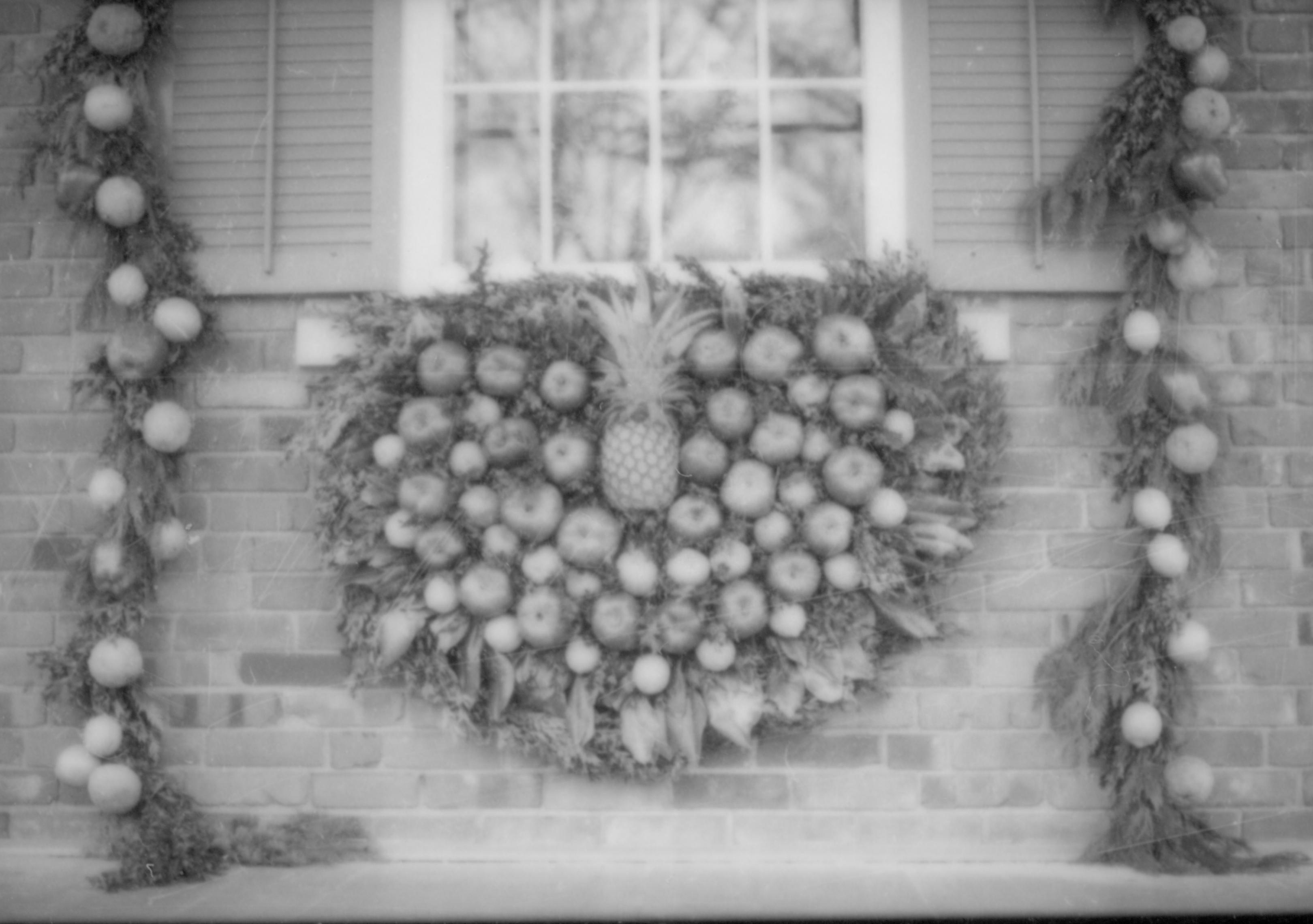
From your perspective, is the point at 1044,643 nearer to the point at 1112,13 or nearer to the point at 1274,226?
the point at 1274,226

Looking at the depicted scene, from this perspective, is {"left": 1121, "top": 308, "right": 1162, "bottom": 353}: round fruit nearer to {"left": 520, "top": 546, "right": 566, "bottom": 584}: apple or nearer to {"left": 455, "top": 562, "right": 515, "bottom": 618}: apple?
{"left": 520, "top": 546, "right": 566, "bottom": 584}: apple

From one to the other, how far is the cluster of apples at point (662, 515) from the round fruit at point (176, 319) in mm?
620

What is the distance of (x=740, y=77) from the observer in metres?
3.10

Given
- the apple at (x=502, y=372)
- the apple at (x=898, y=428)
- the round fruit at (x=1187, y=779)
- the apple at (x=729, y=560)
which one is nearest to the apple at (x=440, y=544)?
the apple at (x=502, y=372)

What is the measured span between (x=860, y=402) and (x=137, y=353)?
1884 millimetres

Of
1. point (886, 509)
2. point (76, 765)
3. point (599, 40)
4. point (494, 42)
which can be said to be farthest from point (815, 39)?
point (76, 765)

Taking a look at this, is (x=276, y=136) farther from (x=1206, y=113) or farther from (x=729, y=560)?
(x=1206, y=113)

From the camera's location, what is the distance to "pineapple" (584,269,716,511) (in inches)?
108

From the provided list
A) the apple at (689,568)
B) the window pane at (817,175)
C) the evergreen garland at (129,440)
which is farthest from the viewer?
the window pane at (817,175)

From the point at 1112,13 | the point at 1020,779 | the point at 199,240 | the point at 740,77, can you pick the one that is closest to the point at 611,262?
the point at 740,77

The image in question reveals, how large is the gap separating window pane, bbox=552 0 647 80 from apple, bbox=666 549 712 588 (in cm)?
138

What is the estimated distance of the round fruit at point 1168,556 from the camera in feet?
9.21

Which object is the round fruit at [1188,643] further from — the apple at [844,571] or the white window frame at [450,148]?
the white window frame at [450,148]

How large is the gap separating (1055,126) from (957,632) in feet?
4.58
